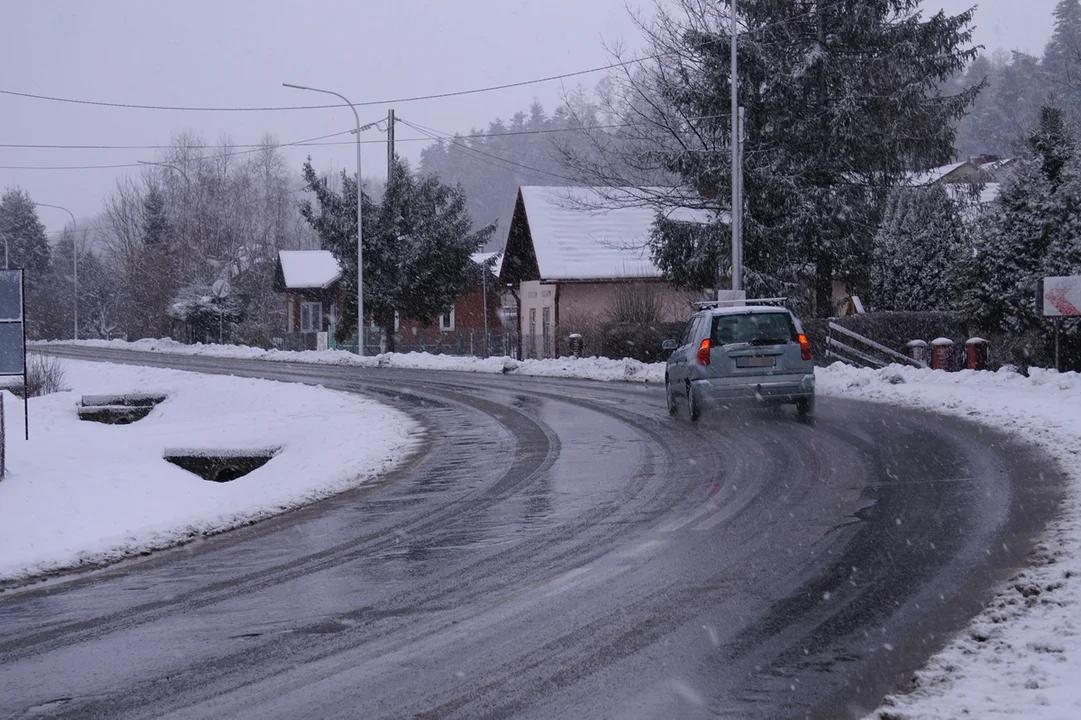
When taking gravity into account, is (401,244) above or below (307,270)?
above

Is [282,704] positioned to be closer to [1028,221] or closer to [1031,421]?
[1031,421]

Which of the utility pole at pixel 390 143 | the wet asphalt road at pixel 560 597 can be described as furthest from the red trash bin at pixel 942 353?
the utility pole at pixel 390 143

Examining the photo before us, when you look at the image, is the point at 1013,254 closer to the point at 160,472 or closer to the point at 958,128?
the point at 160,472

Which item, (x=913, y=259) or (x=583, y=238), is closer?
(x=913, y=259)

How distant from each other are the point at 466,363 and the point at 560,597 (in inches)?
1299

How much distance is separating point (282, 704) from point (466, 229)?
45.8 meters

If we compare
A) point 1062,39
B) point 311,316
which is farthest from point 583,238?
point 1062,39

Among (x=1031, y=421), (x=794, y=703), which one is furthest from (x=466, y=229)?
(x=794, y=703)

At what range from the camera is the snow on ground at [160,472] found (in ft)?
32.6

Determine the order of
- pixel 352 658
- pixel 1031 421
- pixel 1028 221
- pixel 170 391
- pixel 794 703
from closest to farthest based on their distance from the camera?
pixel 794 703, pixel 352 658, pixel 1031 421, pixel 1028 221, pixel 170 391

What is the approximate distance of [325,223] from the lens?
50.2 metres

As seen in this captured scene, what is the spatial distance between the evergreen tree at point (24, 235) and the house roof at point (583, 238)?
66.5 m

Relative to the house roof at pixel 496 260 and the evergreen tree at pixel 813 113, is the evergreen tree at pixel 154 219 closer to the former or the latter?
the house roof at pixel 496 260

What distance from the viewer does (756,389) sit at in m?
17.8
